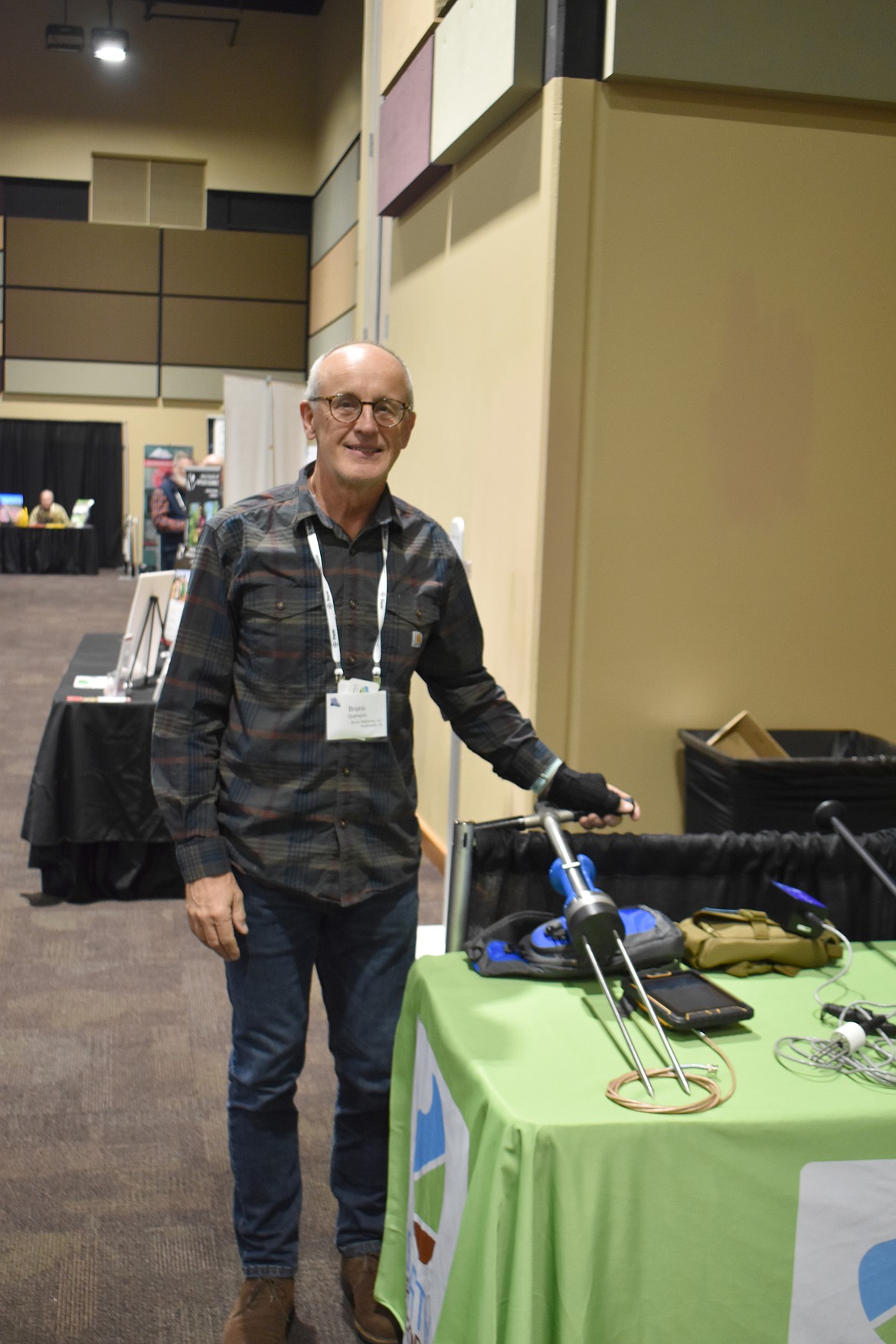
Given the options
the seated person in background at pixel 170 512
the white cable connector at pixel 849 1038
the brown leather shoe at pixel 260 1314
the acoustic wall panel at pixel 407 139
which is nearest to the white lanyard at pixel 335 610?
the white cable connector at pixel 849 1038

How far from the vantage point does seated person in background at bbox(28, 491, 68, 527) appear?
46.8ft

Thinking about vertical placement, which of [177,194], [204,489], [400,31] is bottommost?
[204,489]

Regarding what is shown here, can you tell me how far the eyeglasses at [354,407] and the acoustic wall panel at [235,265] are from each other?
1364 centimetres

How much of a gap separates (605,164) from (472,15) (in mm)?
746

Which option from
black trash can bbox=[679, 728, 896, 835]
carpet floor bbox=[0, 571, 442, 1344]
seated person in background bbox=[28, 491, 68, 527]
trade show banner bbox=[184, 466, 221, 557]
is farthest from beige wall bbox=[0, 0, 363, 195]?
black trash can bbox=[679, 728, 896, 835]

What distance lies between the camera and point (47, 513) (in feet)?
47.0

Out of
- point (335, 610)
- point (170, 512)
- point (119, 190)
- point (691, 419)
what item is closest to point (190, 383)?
point (119, 190)

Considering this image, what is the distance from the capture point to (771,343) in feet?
10.2

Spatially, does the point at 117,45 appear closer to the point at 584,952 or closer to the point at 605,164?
the point at 605,164

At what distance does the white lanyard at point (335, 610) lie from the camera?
1621 millimetres

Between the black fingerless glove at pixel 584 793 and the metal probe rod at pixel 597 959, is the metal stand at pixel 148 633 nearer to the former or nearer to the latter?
the black fingerless glove at pixel 584 793

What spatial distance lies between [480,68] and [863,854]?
2493 millimetres

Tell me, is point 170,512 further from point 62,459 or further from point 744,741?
point 744,741

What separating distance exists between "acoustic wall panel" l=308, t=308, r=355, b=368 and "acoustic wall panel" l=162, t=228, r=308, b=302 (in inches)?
30.8
